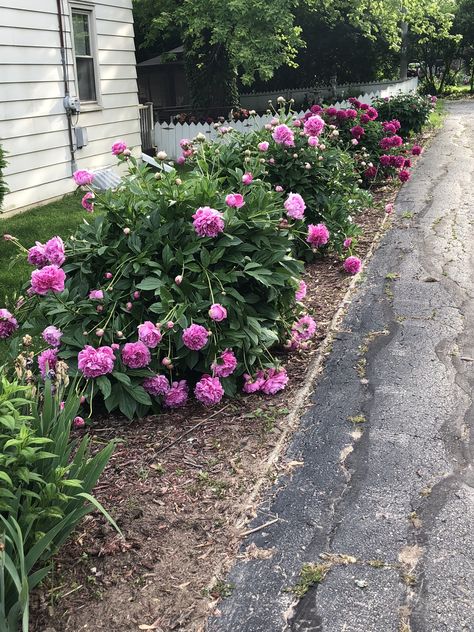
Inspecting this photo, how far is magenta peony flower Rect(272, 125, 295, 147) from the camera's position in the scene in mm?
5645

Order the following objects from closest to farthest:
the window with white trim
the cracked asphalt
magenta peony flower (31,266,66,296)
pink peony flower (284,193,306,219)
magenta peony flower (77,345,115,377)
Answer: the cracked asphalt
magenta peony flower (77,345,115,377)
magenta peony flower (31,266,66,296)
pink peony flower (284,193,306,219)
the window with white trim

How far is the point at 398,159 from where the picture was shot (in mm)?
9086

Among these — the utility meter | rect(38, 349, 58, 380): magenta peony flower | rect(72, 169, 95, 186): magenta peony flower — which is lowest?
rect(38, 349, 58, 380): magenta peony flower

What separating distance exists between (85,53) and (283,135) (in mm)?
5959

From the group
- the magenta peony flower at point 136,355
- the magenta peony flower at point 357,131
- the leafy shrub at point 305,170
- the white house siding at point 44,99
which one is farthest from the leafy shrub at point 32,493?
the magenta peony flower at point 357,131

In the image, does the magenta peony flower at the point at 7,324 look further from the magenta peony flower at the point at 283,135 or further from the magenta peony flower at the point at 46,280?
the magenta peony flower at the point at 283,135

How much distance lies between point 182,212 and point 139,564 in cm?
207

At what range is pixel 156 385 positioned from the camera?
11.6ft

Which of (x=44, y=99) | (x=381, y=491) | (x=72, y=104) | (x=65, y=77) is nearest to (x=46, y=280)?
(x=381, y=491)

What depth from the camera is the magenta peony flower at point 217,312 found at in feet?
11.3

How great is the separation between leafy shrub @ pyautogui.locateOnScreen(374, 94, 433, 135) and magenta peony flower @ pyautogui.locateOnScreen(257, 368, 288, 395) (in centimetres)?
1074

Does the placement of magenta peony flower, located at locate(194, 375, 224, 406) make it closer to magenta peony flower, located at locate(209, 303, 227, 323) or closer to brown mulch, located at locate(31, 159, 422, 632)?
brown mulch, located at locate(31, 159, 422, 632)

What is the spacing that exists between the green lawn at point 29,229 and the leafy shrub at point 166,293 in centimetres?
142

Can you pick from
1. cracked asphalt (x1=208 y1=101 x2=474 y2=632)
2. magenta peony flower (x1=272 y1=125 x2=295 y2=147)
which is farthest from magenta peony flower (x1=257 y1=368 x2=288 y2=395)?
magenta peony flower (x1=272 y1=125 x2=295 y2=147)
